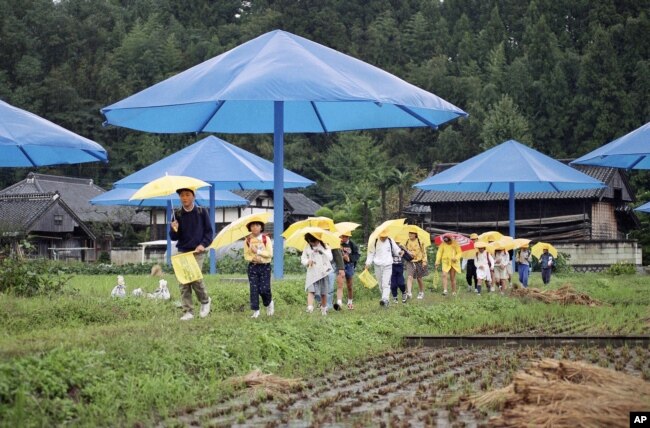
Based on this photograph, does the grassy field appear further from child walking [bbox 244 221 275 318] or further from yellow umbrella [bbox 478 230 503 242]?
yellow umbrella [bbox 478 230 503 242]

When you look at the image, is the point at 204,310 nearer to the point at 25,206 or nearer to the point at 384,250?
the point at 384,250

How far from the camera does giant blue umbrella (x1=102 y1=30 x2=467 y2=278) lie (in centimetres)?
1525

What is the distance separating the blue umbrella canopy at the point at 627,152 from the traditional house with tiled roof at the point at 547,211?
71.4 feet

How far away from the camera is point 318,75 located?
15.6 metres

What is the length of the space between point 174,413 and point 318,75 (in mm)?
8810

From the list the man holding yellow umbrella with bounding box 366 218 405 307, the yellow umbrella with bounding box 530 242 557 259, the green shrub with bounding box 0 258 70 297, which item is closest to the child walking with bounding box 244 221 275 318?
the green shrub with bounding box 0 258 70 297

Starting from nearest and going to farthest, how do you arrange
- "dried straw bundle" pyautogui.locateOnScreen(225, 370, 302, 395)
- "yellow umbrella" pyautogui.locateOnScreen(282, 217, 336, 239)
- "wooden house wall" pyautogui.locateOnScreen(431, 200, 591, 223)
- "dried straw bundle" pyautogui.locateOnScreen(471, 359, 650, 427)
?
"dried straw bundle" pyautogui.locateOnScreen(471, 359, 650, 427), "dried straw bundle" pyautogui.locateOnScreen(225, 370, 302, 395), "yellow umbrella" pyautogui.locateOnScreen(282, 217, 336, 239), "wooden house wall" pyautogui.locateOnScreen(431, 200, 591, 223)

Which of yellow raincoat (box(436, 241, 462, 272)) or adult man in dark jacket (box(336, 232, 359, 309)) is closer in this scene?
adult man in dark jacket (box(336, 232, 359, 309))

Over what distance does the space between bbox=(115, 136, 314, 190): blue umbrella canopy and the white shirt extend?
7683 mm

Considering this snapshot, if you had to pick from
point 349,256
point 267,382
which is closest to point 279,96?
point 349,256

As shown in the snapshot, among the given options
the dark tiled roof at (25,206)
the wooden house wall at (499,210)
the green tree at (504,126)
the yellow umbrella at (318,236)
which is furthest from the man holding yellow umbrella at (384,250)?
the green tree at (504,126)

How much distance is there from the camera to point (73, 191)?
5556cm

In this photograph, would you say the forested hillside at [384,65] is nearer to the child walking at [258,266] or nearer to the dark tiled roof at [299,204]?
the dark tiled roof at [299,204]

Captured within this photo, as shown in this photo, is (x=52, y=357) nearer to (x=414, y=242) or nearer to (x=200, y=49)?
A: (x=414, y=242)
